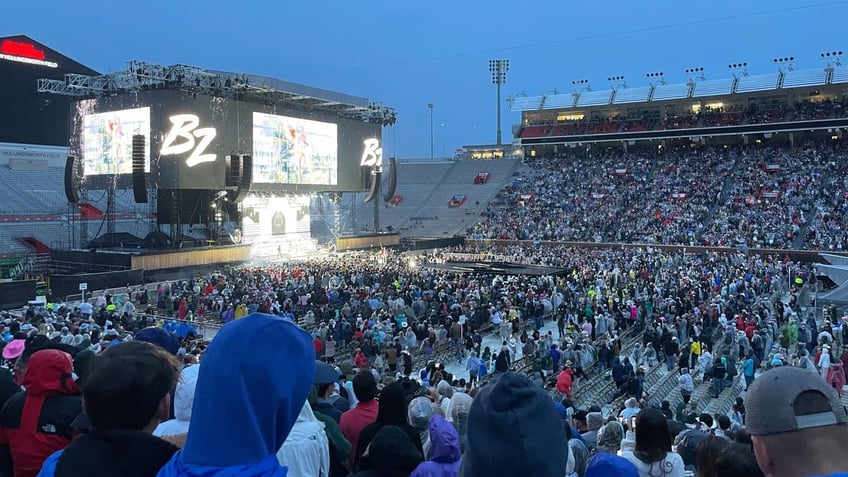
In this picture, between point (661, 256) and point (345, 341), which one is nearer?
point (345, 341)

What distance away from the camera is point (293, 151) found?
34.9 m

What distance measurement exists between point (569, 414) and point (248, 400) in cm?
677

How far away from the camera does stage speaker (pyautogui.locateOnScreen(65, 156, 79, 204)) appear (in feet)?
99.7

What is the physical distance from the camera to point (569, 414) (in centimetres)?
775

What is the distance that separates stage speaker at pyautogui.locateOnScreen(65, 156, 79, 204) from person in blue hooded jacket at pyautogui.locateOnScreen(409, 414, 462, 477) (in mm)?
32377

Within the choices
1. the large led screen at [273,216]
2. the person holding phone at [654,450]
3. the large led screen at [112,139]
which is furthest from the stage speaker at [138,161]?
the person holding phone at [654,450]

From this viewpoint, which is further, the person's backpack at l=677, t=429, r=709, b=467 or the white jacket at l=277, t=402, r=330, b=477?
the person's backpack at l=677, t=429, r=709, b=467

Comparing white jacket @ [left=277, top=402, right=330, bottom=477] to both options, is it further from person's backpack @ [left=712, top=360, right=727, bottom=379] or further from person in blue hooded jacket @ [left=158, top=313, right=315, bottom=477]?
person's backpack @ [left=712, top=360, right=727, bottom=379]

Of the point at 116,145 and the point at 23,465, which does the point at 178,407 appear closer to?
the point at 23,465

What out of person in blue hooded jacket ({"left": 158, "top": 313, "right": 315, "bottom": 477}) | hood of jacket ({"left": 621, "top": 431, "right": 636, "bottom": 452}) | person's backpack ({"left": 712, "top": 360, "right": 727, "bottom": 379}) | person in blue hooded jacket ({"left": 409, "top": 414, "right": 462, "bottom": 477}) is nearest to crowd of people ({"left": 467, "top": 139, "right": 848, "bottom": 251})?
person's backpack ({"left": 712, "top": 360, "right": 727, "bottom": 379})

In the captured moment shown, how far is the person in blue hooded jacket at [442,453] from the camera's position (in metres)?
2.98

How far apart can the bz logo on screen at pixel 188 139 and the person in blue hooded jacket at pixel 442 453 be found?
28833 millimetres

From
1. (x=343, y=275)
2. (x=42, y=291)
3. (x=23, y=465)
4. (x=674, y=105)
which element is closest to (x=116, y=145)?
(x=42, y=291)

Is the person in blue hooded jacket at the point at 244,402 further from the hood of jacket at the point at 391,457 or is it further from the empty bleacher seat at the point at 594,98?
the empty bleacher seat at the point at 594,98
